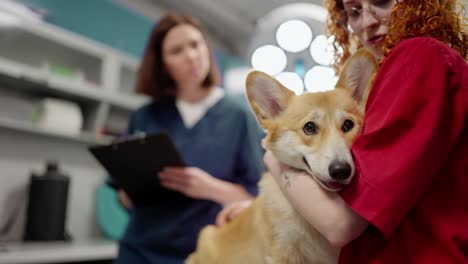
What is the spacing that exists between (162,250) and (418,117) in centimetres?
119

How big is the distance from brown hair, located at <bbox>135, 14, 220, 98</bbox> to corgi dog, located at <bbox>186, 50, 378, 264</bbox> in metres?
1.02

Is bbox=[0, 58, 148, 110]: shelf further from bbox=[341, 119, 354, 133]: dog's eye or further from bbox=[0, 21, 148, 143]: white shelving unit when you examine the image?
bbox=[341, 119, 354, 133]: dog's eye

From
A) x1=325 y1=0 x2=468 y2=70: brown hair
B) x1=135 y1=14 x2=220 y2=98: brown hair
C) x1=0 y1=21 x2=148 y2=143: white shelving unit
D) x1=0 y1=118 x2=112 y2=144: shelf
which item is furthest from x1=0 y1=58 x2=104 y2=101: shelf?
x1=325 y1=0 x2=468 y2=70: brown hair

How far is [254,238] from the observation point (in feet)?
3.42

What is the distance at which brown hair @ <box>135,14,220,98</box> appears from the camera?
1.97 m

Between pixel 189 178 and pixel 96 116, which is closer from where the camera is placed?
pixel 189 178

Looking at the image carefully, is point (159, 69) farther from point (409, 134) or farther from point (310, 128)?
point (409, 134)

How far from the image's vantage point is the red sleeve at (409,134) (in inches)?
27.2

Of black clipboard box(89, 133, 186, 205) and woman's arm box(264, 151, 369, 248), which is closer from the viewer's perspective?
woman's arm box(264, 151, 369, 248)

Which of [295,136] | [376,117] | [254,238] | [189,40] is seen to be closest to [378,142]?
[376,117]

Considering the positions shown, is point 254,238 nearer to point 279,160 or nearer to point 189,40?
point 279,160

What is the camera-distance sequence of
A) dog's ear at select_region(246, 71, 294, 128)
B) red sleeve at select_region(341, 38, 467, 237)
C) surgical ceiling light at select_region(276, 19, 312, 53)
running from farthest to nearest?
surgical ceiling light at select_region(276, 19, 312, 53)
dog's ear at select_region(246, 71, 294, 128)
red sleeve at select_region(341, 38, 467, 237)

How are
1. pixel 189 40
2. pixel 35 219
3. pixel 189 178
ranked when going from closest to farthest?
pixel 189 178
pixel 189 40
pixel 35 219

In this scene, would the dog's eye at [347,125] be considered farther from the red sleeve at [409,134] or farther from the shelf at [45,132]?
the shelf at [45,132]
